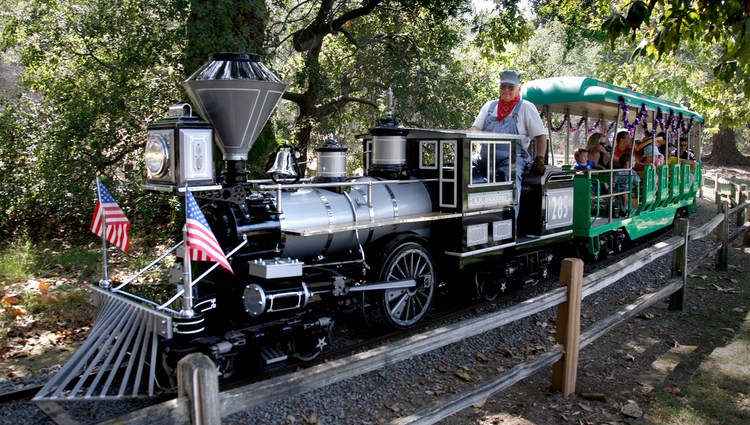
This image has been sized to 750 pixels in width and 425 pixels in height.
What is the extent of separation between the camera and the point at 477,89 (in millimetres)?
13727

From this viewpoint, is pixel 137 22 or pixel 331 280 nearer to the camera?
pixel 331 280

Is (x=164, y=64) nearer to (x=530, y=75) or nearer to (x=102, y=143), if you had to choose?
(x=102, y=143)

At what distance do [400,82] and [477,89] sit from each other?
2.59m

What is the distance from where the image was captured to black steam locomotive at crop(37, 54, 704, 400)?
15.3 feet

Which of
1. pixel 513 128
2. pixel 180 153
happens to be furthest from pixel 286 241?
pixel 513 128

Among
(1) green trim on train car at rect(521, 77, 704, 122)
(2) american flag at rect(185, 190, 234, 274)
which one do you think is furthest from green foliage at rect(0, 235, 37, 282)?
(1) green trim on train car at rect(521, 77, 704, 122)

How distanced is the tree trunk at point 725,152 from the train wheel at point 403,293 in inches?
1329

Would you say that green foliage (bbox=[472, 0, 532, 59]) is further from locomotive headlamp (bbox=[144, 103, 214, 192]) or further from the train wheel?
locomotive headlamp (bbox=[144, 103, 214, 192])

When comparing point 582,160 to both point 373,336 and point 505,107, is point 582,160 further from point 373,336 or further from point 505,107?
point 373,336

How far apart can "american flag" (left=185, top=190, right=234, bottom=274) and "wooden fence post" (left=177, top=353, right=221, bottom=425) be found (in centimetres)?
138

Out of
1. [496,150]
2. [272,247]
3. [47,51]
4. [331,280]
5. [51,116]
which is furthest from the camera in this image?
[51,116]

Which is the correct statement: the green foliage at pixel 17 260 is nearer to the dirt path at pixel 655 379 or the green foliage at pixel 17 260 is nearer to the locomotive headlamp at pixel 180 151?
the locomotive headlamp at pixel 180 151

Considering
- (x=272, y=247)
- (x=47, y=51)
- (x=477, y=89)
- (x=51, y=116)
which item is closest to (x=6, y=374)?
(x=272, y=247)

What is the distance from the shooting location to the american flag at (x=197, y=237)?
4117 mm
